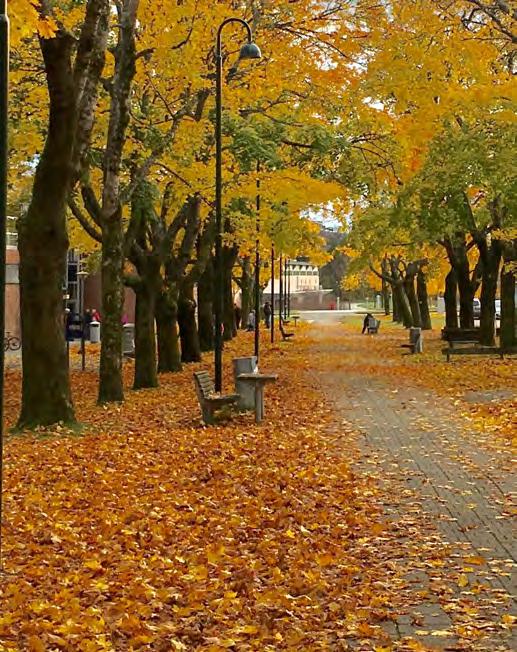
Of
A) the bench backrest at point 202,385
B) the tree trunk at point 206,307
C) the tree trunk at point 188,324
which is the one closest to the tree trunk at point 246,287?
the tree trunk at point 206,307

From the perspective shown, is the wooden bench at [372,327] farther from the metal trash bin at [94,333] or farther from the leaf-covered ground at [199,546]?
the leaf-covered ground at [199,546]

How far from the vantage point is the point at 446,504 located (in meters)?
9.37

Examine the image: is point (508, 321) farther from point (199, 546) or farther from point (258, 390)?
point (199, 546)

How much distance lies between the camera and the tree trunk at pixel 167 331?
2653 cm

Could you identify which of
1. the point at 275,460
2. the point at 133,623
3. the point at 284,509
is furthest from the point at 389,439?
the point at 133,623

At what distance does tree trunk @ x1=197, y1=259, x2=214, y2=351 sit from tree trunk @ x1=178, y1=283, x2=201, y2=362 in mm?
4847

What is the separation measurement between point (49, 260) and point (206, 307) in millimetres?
22686

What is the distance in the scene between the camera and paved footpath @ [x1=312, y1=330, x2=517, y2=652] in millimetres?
5875

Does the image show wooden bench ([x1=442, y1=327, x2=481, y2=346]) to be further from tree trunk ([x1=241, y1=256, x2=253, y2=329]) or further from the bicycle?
tree trunk ([x1=241, y1=256, x2=253, y2=329])

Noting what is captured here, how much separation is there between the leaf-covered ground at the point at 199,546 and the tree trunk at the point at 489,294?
19.0 meters

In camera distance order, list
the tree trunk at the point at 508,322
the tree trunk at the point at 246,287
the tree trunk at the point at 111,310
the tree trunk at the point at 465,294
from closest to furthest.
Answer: the tree trunk at the point at 111,310 → the tree trunk at the point at 508,322 → the tree trunk at the point at 465,294 → the tree trunk at the point at 246,287

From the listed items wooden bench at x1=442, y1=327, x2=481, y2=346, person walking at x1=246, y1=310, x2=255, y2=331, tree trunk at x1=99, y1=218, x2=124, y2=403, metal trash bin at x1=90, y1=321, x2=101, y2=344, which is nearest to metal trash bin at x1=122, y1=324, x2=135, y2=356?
metal trash bin at x1=90, y1=321, x2=101, y2=344

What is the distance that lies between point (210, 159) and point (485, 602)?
19.0 m

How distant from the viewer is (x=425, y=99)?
24156mm
